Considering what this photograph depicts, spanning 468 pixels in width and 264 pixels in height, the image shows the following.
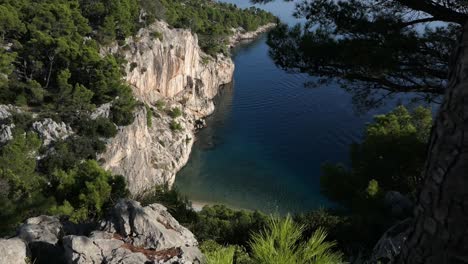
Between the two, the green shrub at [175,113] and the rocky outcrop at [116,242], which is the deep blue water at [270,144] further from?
the rocky outcrop at [116,242]

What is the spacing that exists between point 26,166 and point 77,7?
14.5m

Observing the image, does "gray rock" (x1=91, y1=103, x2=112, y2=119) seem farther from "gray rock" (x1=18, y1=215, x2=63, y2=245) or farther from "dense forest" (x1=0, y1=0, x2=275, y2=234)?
"gray rock" (x1=18, y1=215, x2=63, y2=245)

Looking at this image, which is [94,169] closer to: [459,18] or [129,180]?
[129,180]

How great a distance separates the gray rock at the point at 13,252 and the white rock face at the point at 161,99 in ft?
44.0

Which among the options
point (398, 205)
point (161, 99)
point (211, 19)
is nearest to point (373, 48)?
point (398, 205)

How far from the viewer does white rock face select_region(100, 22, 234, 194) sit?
21469 millimetres

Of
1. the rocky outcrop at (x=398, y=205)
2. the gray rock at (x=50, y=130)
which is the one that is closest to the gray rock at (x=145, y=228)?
the rocky outcrop at (x=398, y=205)

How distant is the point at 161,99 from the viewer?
30766 millimetres

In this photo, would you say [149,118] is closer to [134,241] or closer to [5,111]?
[5,111]

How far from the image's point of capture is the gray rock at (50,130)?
1808 centimetres

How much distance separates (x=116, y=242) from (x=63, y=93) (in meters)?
16.9

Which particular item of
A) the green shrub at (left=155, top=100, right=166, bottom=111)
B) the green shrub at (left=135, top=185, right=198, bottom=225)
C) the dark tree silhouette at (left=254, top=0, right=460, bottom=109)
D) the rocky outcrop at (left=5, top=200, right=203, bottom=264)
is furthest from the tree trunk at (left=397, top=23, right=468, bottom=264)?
the green shrub at (left=155, top=100, right=166, bottom=111)

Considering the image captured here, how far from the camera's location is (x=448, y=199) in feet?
4.58

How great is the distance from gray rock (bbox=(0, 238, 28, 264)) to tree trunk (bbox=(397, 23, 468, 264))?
15.2 ft
